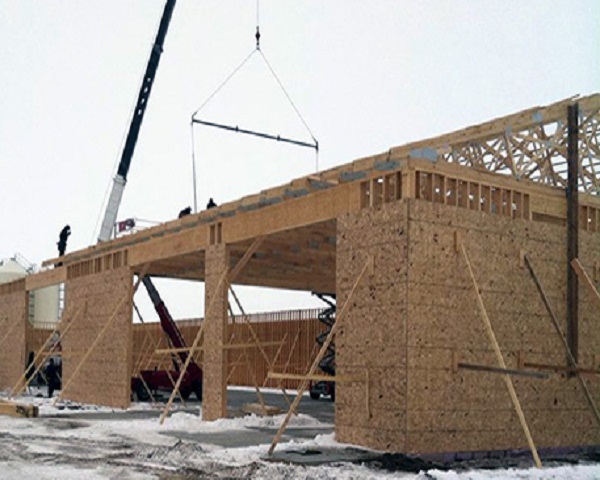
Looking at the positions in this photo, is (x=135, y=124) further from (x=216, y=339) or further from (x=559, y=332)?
(x=559, y=332)

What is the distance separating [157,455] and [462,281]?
562 centimetres

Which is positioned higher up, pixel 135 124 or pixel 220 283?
pixel 135 124

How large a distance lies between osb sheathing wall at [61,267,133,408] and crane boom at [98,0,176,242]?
4818 millimetres

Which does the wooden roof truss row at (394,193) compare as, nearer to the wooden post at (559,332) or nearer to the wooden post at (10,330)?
the wooden post at (559,332)

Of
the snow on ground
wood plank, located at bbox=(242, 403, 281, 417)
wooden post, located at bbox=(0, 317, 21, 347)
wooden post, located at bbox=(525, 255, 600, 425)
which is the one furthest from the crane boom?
wooden post, located at bbox=(525, 255, 600, 425)

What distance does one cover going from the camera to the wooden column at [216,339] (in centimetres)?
1902

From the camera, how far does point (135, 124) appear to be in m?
32.7

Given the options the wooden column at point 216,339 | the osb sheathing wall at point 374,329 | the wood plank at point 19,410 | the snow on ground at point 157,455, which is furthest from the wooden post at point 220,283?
the osb sheathing wall at point 374,329

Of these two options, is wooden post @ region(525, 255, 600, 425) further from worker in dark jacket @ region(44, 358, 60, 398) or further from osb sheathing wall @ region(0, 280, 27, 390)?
osb sheathing wall @ region(0, 280, 27, 390)

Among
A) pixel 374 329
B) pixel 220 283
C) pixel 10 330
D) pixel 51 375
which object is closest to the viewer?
pixel 374 329

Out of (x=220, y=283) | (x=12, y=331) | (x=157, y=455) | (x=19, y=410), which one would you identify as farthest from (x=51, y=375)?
(x=157, y=455)

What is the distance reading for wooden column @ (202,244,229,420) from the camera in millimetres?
19016

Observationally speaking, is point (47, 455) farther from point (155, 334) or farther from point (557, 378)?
point (155, 334)

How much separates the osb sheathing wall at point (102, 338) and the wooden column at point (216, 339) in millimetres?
4688
